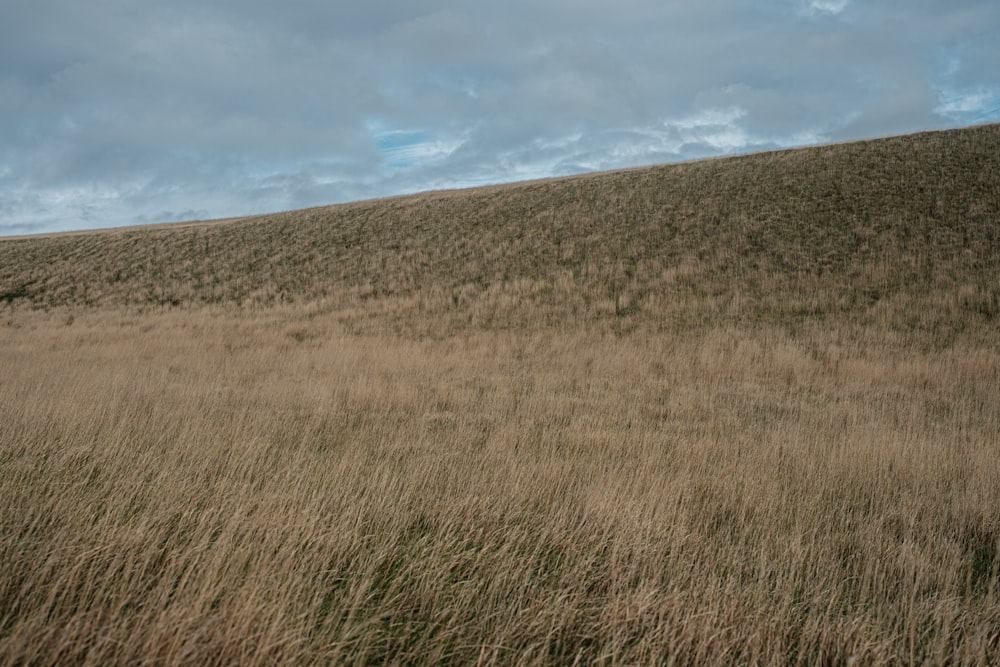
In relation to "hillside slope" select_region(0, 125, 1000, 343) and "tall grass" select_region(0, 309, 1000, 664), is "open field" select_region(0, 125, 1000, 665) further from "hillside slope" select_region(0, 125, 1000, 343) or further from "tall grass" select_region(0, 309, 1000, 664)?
"hillside slope" select_region(0, 125, 1000, 343)

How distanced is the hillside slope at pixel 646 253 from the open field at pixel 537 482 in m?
0.30

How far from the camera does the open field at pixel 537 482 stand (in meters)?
2.59

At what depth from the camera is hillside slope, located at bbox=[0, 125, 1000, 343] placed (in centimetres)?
1883

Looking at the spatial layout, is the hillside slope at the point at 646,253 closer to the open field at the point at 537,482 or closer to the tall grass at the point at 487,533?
the open field at the point at 537,482

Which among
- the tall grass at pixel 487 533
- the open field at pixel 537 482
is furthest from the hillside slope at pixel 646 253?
the tall grass at pixel 487 533

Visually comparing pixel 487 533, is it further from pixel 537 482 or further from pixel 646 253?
pixel 646 253

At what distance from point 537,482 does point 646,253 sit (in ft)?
69.1

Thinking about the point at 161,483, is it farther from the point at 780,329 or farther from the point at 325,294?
the point at 325,294

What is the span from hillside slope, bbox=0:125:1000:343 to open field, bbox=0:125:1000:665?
1.00 feet

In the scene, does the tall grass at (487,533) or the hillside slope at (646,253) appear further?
the hillside slope at (646,253)

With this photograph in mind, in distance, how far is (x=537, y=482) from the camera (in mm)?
4688

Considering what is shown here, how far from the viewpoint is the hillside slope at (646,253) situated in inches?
741

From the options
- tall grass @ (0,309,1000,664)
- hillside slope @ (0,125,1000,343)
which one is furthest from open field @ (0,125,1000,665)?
hillside slope @ (0,125,1000,343)

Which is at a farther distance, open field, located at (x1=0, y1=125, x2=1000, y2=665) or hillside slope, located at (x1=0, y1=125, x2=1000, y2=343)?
hillside slope, located at (x1=0, y1=125, x2=1000, y2=343)
